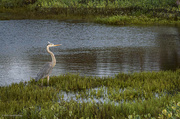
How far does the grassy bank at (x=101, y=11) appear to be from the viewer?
37.3m

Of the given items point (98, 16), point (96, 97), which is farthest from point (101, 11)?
point (96, 97)

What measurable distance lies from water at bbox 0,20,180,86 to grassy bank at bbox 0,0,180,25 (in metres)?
5.67

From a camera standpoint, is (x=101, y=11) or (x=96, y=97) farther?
(x=101, y=11)

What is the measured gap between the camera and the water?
48.2 feet

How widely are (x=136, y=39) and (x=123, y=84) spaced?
14.7 metres

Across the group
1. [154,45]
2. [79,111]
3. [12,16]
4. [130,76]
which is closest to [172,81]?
[130,76]

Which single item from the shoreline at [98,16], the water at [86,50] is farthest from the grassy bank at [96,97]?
the shoreline at [98,16]

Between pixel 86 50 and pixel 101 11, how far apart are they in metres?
22.7

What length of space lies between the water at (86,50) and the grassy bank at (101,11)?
5669 millimetres

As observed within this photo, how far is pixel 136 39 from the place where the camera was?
83.4ft

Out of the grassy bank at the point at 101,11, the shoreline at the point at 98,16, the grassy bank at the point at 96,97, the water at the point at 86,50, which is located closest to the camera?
the grassy bank at the point at 96,97

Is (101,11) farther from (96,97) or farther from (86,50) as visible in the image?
(96,97)

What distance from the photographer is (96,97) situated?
32.3 ft

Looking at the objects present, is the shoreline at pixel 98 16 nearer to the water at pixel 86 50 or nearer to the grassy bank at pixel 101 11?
the grassy bank at pixel 101 11
